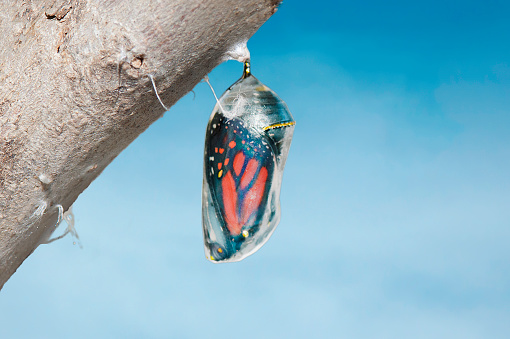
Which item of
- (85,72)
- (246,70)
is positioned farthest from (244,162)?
(85,72)

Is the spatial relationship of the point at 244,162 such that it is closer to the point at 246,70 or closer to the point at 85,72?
the point at 246,70

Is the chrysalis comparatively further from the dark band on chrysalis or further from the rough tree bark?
the rough tree bark

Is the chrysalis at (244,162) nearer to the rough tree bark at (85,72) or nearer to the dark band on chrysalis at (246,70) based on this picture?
the dark band on chrysalis at (246,70)

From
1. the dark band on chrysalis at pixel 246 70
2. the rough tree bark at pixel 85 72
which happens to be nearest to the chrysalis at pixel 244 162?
the dark band on chrysalis at pixel 246 70

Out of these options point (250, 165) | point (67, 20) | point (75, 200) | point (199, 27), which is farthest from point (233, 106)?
point (75, 200)

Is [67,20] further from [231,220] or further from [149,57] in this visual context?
[231,220]

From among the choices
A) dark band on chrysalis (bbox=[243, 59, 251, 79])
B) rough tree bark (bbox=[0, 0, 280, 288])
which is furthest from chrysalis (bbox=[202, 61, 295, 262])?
rough tree bark (bbox=[0, 0, 280, 288])
